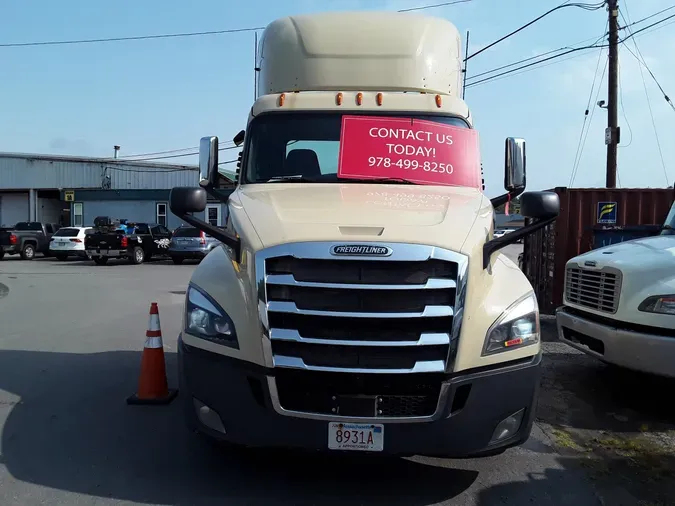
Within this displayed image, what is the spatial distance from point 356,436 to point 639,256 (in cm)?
383

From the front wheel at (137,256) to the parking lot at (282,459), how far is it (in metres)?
18.1

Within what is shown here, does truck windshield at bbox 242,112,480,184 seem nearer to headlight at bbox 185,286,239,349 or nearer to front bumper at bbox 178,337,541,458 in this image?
headlight at bbox 185,286,239,349

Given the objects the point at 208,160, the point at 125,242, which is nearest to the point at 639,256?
the point at 208,160

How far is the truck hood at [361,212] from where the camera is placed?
141 inches

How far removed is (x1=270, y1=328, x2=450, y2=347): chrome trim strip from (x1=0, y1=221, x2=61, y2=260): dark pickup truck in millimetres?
27497

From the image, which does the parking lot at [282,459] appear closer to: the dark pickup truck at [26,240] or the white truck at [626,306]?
the white truck at [626,306]

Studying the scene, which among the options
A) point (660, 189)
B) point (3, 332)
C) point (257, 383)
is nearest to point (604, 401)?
point (257, 383)

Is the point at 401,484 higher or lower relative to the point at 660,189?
lower

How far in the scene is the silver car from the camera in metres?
24.1

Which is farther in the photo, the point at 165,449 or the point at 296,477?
the point at 165,449

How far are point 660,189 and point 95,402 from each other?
925cm

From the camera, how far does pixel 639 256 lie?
228 inches

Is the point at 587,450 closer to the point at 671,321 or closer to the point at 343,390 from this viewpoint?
the point at 671,321

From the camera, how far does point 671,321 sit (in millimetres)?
5059
